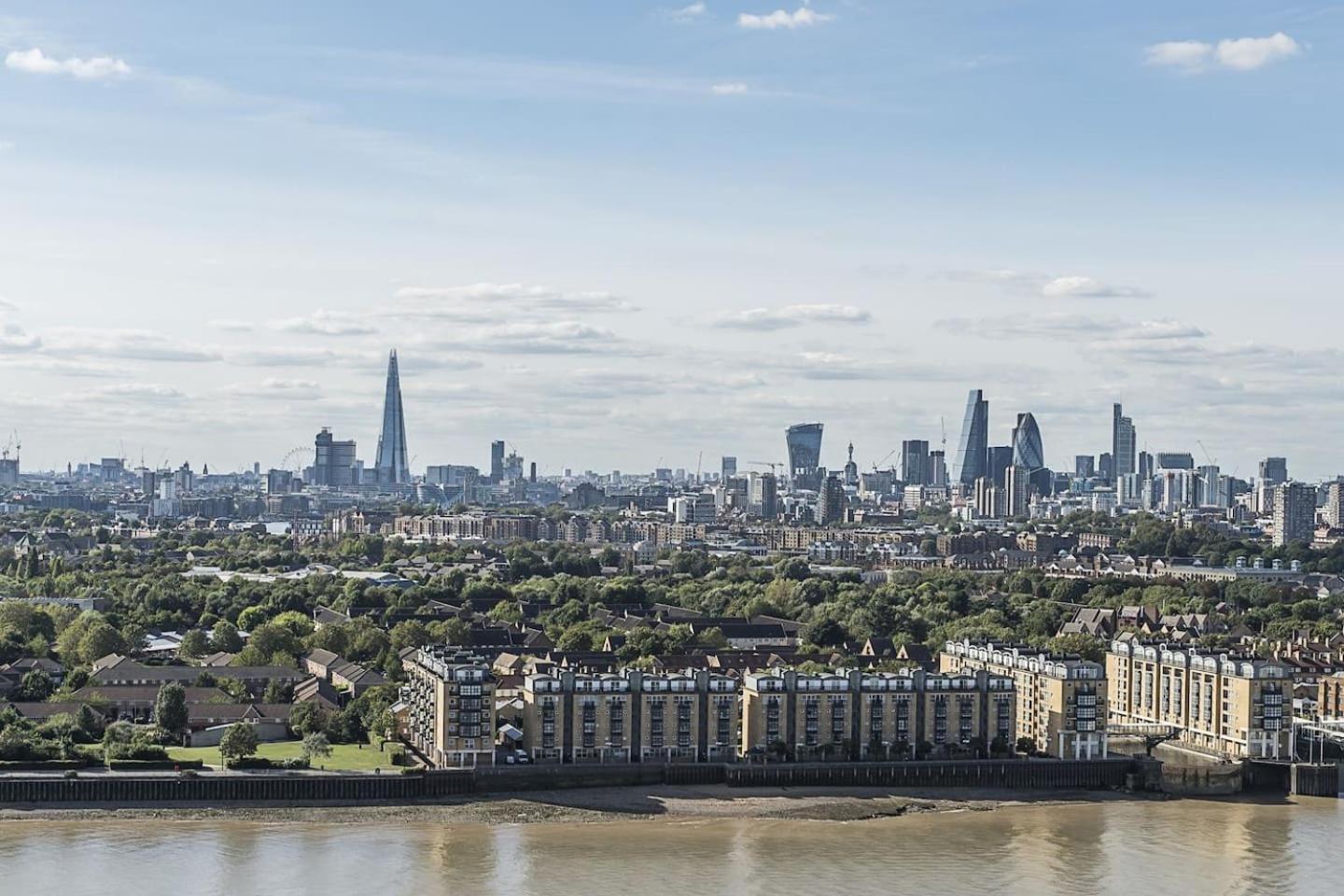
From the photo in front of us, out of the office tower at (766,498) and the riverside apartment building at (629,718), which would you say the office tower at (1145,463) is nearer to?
the office tower at (766,498)

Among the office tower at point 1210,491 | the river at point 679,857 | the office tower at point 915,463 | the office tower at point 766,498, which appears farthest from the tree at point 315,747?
the office tower at point 915,463

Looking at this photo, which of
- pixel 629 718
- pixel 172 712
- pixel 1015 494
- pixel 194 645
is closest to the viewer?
pixel 629 718

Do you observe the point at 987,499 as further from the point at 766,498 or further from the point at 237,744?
the point at 237,744

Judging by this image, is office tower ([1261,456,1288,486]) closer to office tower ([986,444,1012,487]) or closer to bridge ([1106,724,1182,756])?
office tower ([986,444,1012,487])

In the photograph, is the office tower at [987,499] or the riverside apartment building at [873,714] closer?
the riverside apartment building at [873,714]

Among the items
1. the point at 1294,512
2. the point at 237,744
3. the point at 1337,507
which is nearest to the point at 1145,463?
the point at 1337,507

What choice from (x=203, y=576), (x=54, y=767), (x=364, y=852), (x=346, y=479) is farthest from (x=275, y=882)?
(x=346, y=479)

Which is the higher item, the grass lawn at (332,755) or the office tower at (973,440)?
the office tower at (973,440)
